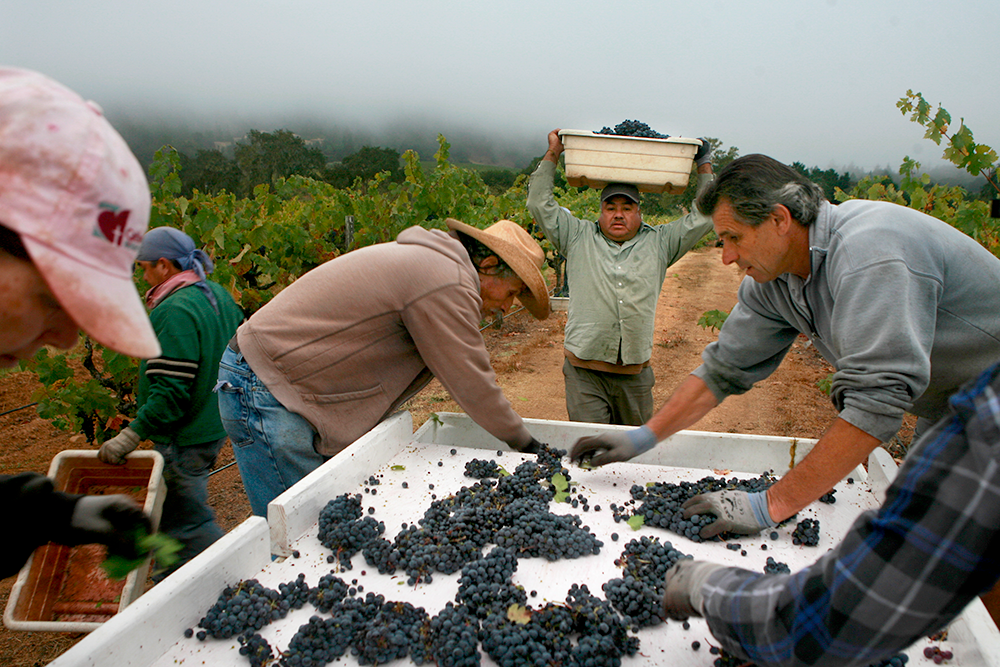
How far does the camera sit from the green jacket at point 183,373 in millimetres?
2893

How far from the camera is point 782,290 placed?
2158 millimetres

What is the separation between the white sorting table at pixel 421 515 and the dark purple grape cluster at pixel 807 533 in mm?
21

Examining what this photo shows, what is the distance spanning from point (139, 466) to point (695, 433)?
272cm

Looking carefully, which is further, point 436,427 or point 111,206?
point 436,427

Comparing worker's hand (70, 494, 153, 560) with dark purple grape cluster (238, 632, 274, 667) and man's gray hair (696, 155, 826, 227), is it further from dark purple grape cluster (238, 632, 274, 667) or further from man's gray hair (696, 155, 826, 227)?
man's gray hair (696, 155, 826, 227)

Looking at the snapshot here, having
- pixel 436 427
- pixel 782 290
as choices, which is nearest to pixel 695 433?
pixel 782 290

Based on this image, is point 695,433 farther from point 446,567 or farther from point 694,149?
point 694,149

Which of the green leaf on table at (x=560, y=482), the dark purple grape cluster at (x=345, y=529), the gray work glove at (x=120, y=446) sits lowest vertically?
the gray work glove at (x=120, y=446)

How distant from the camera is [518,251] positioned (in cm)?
247

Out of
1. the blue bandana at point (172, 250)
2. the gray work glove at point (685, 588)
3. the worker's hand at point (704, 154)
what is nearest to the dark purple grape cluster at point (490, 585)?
the gray work glove at point (685, 588)

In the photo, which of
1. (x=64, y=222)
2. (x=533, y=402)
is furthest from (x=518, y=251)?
(x=533, y=402)

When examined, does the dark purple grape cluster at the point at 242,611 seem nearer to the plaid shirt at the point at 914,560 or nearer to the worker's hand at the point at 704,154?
the plaid shirt at the point at 914,560

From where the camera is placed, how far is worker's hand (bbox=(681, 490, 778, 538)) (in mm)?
1818

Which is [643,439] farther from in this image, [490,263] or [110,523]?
[110,523]
